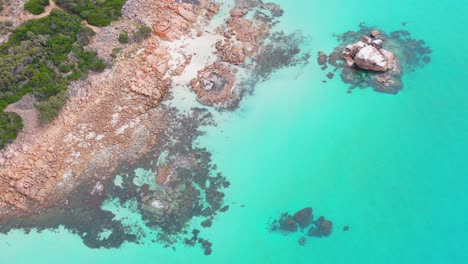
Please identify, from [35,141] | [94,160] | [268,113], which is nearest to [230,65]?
[268,113]

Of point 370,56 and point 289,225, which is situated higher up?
point 370,56

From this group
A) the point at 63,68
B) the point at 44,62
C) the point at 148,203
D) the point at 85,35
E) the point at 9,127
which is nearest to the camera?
the point at 148,203

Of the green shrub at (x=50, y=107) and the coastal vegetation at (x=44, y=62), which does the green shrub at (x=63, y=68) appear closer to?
the coastal vegetation at (x=44, y=62)

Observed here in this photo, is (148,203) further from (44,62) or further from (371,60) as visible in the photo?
(371,60)

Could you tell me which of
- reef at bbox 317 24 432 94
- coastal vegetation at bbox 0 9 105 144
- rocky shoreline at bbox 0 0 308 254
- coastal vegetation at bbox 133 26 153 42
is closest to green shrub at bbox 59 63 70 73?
coastal vegetation at bbox 0 9 105 144

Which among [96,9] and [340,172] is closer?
[340,172]

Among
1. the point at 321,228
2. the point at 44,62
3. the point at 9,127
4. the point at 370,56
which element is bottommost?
the point at 9,127

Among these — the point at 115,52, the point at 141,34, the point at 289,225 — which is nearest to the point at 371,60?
the point at 289,225
